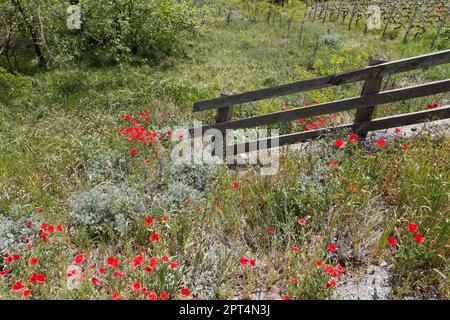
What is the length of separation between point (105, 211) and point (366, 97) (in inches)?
134

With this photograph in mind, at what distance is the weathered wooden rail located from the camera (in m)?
3.61

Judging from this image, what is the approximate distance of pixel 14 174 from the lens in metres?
4.61

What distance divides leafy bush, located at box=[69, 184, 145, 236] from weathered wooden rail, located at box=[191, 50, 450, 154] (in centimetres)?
192

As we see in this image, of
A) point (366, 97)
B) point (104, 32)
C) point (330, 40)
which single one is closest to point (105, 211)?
point (366, 97)

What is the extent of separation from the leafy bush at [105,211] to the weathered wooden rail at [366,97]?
1.92 meters

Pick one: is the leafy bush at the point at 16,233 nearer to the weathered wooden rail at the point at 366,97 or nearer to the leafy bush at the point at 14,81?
the weathered wooden rail at the point at 366,97

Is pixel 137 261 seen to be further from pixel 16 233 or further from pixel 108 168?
pixel 108 168

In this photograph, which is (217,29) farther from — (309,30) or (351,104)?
(351,104)

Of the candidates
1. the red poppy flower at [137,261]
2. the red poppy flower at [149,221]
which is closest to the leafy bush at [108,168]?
the red poppy flower at [149,221]

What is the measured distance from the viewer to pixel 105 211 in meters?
3.42

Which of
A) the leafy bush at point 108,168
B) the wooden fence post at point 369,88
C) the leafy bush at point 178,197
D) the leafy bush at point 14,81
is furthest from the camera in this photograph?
the leafy bush at point 14,81

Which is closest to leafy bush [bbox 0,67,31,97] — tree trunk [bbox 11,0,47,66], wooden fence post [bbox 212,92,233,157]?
tree trunk [bbox 11,0,47,66]

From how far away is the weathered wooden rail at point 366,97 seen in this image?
11.9ft
